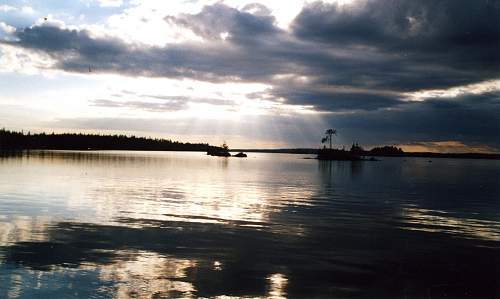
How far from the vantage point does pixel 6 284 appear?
1581 cm

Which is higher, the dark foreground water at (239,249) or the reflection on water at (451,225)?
the dark foreground water at (239,249)

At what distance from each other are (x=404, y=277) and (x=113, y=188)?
4024 centimetres

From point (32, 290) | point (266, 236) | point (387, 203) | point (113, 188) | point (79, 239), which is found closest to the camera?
point (32, 290)

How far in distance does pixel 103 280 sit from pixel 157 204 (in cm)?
2364

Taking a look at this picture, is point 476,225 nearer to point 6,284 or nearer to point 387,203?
point 387,203

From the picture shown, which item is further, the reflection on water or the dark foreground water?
the reflection on water

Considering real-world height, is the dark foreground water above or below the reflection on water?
above

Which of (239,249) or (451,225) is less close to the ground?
(239,249)

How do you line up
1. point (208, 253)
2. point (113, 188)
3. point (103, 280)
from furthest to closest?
point (113, 188) → point (208, 253) → point (103, 280)

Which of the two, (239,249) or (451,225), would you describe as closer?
(239,249)

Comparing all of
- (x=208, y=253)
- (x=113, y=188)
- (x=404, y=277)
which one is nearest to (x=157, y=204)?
(x=113, y=188)

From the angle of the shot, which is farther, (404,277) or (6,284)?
(404,277)

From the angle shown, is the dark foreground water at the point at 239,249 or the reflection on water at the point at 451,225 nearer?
the dark foreground water at the point at 239,249

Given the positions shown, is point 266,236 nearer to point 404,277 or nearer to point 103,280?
point 404,277
